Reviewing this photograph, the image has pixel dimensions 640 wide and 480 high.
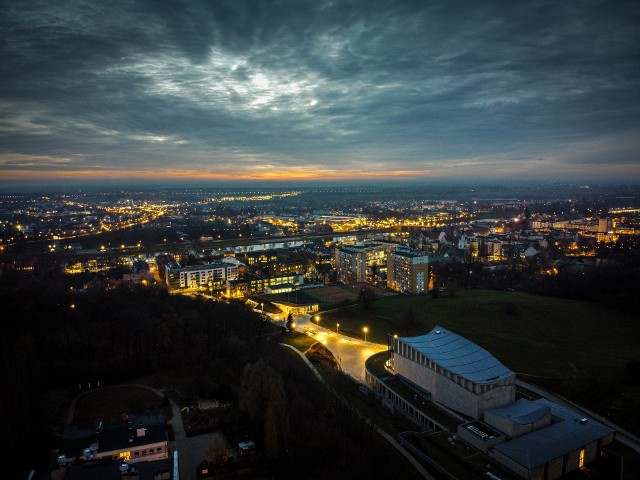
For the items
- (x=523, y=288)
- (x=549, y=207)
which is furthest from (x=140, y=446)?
(x=549, y=207)

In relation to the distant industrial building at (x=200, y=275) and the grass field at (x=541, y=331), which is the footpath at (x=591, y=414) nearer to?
the grass field at (x=541, y=331)

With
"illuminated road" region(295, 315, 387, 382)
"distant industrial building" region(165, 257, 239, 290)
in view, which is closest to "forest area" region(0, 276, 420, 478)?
"illuminated road" region(295, 315, 387, 382)

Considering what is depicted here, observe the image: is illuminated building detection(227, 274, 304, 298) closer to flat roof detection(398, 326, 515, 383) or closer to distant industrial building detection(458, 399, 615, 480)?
flat roof detection(398, 326, 515, 383)

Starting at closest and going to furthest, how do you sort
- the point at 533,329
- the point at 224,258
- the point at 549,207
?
the point at 533,329, the point at 224,258, the point at 549,207

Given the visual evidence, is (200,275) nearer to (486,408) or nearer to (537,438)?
(486,408)

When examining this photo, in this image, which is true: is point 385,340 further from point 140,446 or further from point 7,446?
point 7,446
